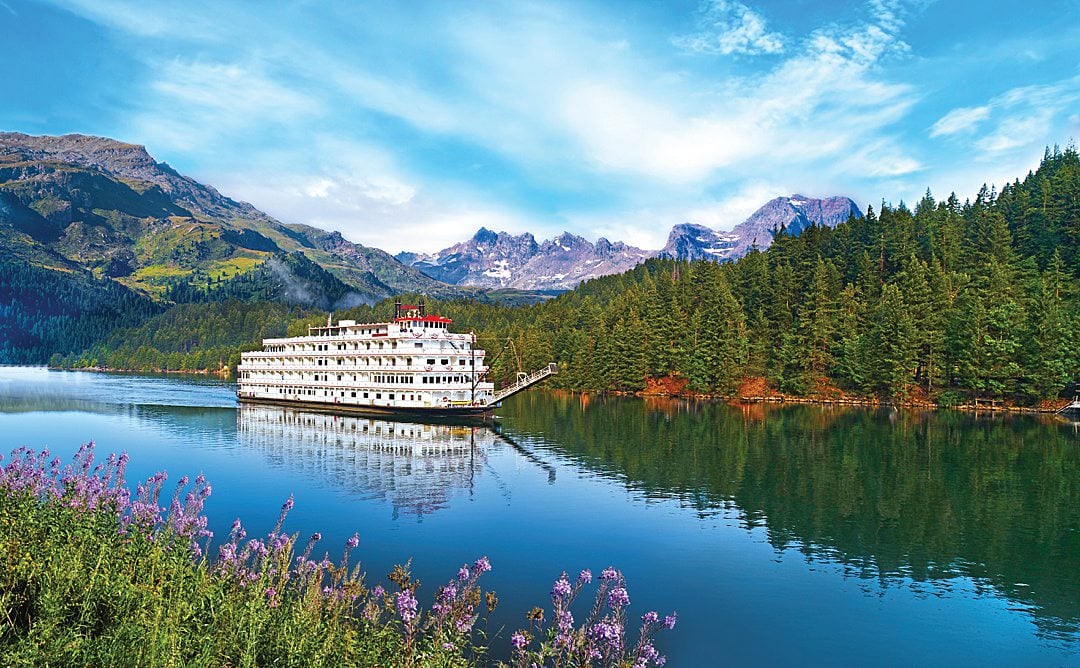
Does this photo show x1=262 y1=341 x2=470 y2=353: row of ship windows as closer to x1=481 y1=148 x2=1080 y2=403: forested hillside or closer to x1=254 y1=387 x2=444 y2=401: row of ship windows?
x1=254 y1=387 x2=444 y2=401: row of ship windows

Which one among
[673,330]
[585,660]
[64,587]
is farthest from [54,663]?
[673,330]

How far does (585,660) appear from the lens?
12.4 metres

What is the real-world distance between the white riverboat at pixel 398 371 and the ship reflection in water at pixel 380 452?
2.57 meters

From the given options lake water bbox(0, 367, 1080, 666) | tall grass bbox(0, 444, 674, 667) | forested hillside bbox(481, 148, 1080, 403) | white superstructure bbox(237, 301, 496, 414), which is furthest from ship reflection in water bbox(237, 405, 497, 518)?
forested hillside bbox(481, 148, 1080, 403)

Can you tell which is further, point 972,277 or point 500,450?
point 972,277

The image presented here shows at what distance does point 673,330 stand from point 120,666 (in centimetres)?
11703

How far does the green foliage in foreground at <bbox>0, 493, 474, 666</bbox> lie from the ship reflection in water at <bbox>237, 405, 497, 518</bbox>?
72.4ft

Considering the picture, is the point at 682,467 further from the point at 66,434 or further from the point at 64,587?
the point at 66,434

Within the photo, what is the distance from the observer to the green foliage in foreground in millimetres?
10906

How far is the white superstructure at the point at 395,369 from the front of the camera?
77.2 meters

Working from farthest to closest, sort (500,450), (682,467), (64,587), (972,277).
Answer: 1. (972,277)
2. (500,450)
3. (682,467)
4. (64,587)

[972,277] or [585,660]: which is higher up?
[972,277]

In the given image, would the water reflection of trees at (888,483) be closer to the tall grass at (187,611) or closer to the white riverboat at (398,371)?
the white riverboat at (398,371)

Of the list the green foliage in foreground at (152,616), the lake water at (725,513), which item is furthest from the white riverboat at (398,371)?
the green foliage in foreground at (152,616)
